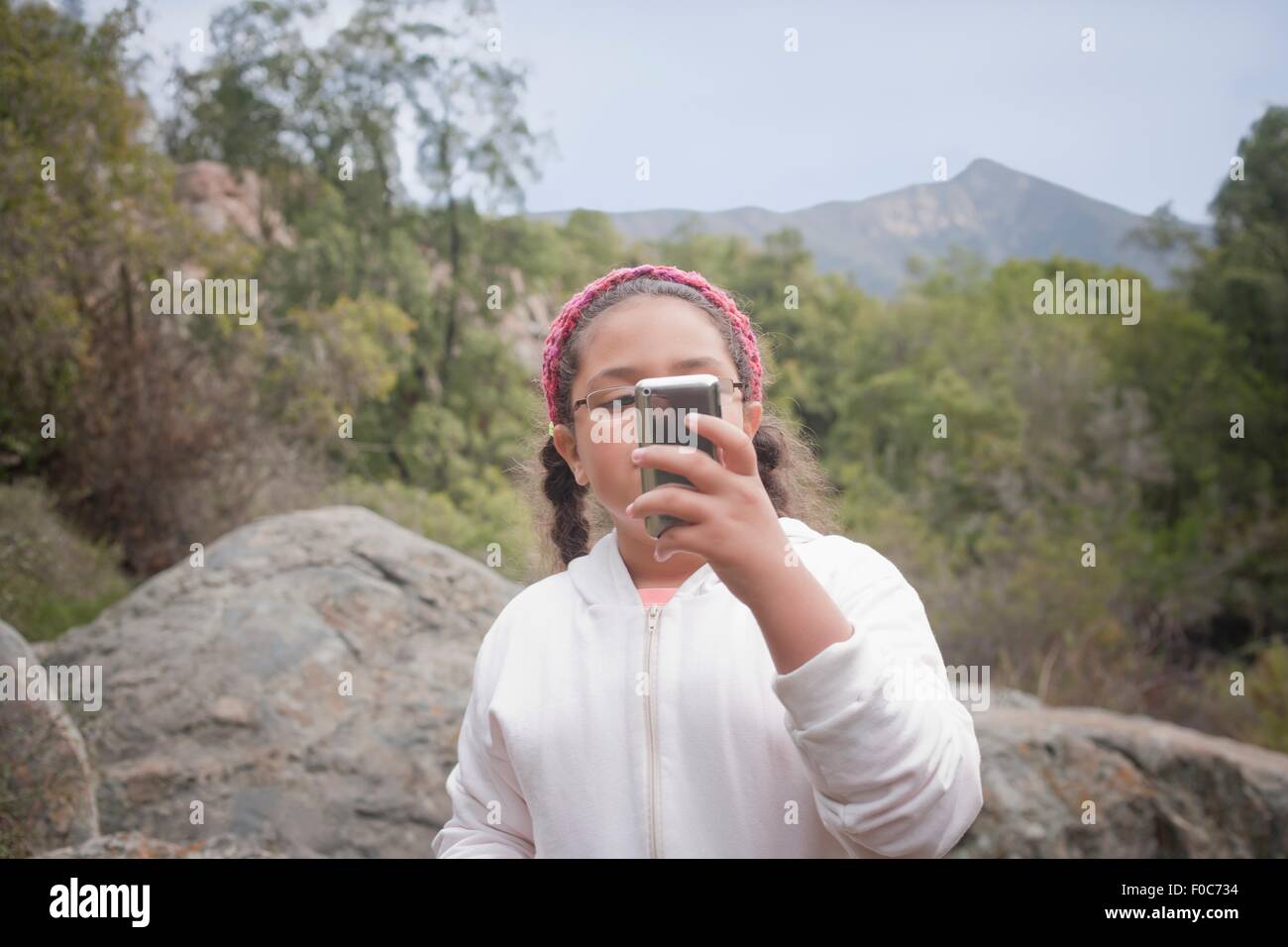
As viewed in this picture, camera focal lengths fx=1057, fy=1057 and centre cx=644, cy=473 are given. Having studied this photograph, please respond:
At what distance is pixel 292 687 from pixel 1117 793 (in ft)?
12.2

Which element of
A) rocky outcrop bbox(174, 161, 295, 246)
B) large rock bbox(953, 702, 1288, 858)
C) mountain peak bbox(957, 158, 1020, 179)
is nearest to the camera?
large rock bbox(953, 702, 1288, 858)

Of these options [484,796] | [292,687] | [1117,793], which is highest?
[484,796]

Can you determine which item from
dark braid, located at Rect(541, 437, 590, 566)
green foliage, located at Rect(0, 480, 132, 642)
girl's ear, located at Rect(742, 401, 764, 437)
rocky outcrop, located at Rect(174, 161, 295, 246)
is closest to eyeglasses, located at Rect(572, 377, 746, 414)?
girl's ear, located at Rect(742, 401, 764, 437)

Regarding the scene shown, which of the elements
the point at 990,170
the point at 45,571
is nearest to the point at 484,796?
the point at 45,571

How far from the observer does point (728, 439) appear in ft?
3.59

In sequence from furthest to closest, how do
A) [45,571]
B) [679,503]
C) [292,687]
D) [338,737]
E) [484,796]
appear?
[45,571], [292,687], [338,737], [484,796], [679,503]

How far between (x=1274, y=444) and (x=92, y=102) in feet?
48.4

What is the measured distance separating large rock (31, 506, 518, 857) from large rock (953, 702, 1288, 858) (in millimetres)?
2407

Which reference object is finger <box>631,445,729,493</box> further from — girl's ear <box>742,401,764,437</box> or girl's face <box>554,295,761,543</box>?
girl's ear <box>742,401,764,437</box>

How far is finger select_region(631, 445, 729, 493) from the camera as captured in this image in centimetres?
108

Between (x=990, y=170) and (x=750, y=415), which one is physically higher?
(x=990, y=170)

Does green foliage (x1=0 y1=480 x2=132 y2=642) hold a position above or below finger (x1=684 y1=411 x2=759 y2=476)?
below

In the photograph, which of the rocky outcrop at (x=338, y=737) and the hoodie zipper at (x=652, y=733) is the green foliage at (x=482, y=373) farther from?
the hoodie zipper at (x=652, y=733)

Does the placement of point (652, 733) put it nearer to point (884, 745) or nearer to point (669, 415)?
point (884, 745)
